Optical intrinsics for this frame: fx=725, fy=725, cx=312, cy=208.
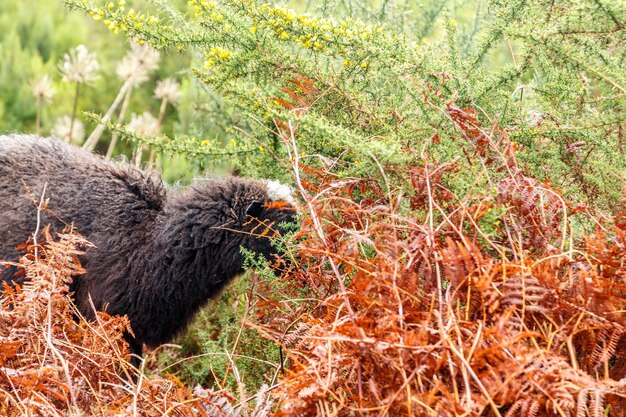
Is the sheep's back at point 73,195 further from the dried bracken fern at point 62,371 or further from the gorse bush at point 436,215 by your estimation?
the dried bracken fern at point 62,371

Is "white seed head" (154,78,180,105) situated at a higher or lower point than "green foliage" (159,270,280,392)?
higher

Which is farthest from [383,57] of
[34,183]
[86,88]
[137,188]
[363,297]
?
[86,88]

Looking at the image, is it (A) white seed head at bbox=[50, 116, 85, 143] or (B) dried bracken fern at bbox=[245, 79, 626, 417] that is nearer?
(B) dried bracken fern at bbox=[245, 79, 626, 417]

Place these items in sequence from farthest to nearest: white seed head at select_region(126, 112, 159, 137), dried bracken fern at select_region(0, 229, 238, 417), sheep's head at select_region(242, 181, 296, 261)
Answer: white seed head at select_region(126, 112, 159, 137) < sheep's head at select_region(242, 181, 296, 261) < dried bracken fern at select_region(0, 229, 238, 417)

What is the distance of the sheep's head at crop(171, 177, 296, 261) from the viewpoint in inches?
163

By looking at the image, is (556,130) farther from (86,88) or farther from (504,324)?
(86,88)

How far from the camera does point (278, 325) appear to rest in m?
2.98

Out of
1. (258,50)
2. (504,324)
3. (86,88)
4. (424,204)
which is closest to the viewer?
(504,324)

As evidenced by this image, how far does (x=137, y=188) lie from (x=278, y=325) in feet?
6.24

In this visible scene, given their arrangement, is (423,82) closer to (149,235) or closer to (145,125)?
(149,235)

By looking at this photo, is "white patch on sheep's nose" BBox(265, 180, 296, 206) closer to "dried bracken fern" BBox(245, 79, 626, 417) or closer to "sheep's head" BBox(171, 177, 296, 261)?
"sheep's head" BBox(171, 177, 296, 261)

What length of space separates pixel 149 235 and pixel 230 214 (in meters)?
0.54

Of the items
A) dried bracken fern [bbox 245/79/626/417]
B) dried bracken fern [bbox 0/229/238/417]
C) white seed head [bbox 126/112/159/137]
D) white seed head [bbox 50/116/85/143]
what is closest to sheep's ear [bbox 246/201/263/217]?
dried bracken fern [bbox 0/229/238/417]

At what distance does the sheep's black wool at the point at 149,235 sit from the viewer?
416 centimetres
